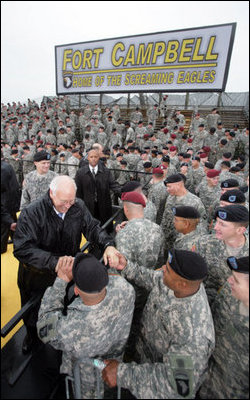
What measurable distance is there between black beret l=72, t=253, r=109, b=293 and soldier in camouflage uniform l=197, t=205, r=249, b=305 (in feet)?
4.80

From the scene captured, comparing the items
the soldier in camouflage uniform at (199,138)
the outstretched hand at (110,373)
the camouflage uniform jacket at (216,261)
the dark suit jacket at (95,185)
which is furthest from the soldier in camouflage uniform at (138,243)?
the soldier in camouflage uniform at (199,138)

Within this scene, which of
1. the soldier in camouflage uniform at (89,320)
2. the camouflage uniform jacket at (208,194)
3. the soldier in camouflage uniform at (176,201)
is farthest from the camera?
the camouflage uniform jacket at (208,194)

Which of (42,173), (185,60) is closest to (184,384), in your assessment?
(42,173)

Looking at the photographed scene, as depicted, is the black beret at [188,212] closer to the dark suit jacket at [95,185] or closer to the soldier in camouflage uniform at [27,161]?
the dark suit jacket at [95,185]

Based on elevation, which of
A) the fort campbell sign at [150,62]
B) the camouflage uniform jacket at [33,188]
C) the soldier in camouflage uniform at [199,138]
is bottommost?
the camouflage uniform jacket at [33,188]

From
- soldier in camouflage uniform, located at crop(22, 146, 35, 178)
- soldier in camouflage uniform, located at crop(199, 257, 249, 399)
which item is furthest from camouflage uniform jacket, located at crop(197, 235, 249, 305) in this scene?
soldier in camouflage uniform, located at crop(22, 146, 35, 178)

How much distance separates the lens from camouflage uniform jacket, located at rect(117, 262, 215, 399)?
1.23 meters

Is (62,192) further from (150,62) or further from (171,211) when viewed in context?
(150,62)

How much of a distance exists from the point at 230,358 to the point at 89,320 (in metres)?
0.92

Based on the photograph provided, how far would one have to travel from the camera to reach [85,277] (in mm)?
1295

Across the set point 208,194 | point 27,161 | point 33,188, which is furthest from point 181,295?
point 27,161

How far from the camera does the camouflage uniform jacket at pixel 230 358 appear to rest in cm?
120

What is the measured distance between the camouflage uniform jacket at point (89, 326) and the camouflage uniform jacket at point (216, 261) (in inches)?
47.1

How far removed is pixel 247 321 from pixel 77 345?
3.40ft
